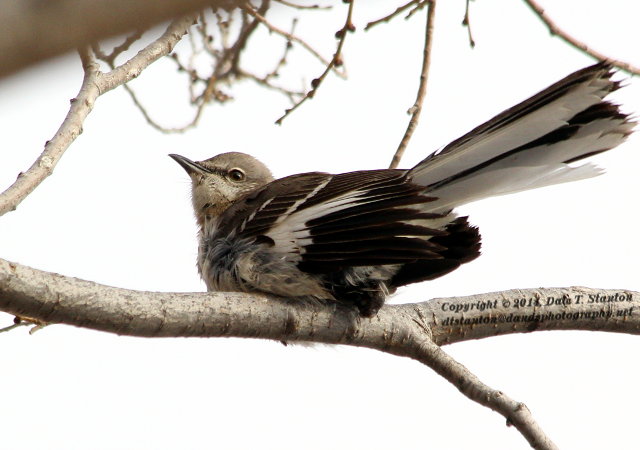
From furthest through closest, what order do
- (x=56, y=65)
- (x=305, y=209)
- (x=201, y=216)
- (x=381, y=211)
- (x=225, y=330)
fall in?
(x=201, y=216) → (x=305, y=209) → (x=381, y=211) → (x=225, y=330) → (x=56, y=65)

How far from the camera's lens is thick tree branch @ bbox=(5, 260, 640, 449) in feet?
8.80

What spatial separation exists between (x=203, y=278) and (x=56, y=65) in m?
3.54

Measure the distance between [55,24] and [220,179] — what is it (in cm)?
469

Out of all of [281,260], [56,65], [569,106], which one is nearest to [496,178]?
[569,106]

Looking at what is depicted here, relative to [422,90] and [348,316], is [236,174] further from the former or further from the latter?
[348,316]

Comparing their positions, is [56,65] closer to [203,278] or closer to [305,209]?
[305,209]

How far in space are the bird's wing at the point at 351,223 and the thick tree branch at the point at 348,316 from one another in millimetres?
286

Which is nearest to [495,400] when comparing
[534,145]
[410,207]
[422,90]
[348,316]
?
[348,316]

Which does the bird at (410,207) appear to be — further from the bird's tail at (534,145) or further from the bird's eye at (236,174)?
the bird's eye at (236,174)

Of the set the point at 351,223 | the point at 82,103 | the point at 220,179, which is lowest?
the point at 351,223

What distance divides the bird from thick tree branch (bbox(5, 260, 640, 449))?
0.16m

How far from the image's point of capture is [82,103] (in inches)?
144

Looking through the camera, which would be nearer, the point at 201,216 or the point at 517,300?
the point at 517,300

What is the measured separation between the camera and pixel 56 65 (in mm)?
1030
